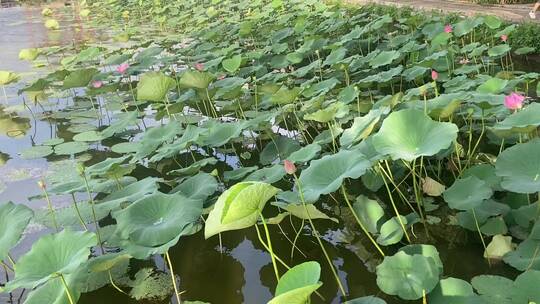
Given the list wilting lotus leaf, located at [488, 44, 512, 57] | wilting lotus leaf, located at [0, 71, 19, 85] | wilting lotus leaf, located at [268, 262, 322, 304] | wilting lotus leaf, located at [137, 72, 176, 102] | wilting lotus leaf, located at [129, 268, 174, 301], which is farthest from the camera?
wilting lotus leaf, located at [0, 71, 19, 85]

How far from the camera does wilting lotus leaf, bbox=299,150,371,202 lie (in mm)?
1656

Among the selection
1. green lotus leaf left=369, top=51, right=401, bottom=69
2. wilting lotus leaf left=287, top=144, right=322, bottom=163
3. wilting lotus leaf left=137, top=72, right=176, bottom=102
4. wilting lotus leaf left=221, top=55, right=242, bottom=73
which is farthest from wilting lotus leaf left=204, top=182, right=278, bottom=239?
wilting lotus leaf left=221, top=55, right=242, bottom=73

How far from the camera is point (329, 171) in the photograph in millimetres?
1763

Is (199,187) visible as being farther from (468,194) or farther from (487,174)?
(487,174)

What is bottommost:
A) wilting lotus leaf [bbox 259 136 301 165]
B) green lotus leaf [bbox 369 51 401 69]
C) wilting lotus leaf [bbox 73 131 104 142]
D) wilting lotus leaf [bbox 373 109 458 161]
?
wilting lotus leaf [bbox 73 131 104 142]

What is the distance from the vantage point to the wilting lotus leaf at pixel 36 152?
3270 millimetres

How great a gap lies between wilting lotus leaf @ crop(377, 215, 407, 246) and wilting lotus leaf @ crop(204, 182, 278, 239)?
1.88ft

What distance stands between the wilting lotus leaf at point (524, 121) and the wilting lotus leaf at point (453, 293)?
678 mm

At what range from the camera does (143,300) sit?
182 cm

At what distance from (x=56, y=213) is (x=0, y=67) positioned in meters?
4.91

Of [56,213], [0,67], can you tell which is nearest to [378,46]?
[56,213]

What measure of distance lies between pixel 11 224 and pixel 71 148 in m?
1.67

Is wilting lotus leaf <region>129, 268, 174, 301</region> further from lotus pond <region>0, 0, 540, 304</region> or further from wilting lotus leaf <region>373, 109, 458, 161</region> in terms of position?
wilting lotus leaf <region>373, 109, 458, 161</region>

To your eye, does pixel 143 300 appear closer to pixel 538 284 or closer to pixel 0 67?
pixel 538 284
